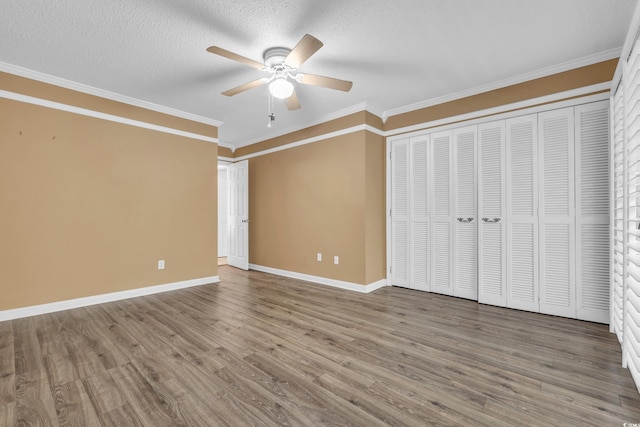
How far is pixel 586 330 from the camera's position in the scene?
2.58 m

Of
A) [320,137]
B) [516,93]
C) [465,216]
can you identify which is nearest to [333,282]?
[465,216]

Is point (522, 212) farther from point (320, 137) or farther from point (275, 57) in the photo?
point (275, 57)

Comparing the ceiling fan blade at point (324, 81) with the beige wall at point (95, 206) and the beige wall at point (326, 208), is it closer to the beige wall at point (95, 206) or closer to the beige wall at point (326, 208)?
the beige wall at point (326, 208)

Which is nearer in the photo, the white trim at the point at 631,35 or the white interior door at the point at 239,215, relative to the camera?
the white trim at the point at 631,35

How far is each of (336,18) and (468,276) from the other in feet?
10.3

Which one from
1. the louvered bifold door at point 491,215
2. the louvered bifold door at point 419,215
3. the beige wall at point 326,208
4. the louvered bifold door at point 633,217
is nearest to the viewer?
the louvered bifold door at point 633,217

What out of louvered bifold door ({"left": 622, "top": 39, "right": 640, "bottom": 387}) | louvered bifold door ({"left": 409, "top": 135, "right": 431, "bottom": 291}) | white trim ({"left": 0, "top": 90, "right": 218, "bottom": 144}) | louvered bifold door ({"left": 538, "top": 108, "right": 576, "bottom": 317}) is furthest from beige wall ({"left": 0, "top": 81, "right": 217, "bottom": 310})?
louvered bifold door ({"left": 622, "top": 39, "right": 640, "bottom": 387})

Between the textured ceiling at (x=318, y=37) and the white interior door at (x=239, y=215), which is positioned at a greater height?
the textured ceiling at (x=318, y=37)

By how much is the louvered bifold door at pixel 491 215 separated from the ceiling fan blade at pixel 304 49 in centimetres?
237

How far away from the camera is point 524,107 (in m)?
3.14

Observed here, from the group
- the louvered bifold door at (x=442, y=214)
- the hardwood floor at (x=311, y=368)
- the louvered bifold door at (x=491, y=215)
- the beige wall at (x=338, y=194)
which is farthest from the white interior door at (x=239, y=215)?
the louvered bifold door at (x=491, y=215)

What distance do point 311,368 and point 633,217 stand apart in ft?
7.65

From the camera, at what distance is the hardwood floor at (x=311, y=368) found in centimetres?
155

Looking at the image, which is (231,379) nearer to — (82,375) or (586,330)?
(82,375)
